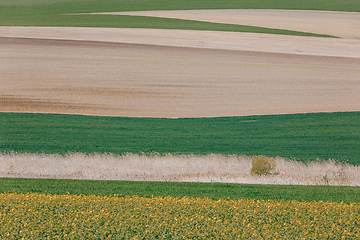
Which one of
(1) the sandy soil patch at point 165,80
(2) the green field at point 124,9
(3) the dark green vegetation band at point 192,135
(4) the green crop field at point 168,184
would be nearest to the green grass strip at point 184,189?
(4) the green crop field at point 168,184

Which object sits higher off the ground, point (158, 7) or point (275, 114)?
point (158, 7)

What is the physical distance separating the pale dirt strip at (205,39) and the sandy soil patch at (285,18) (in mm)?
2537

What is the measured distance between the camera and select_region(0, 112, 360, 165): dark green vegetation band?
15.2m

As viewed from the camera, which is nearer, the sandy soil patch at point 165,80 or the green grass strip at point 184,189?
the green grass strip at point 184,189

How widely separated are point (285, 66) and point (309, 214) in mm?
13610

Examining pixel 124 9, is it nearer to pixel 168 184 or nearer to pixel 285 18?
pixel 285 18

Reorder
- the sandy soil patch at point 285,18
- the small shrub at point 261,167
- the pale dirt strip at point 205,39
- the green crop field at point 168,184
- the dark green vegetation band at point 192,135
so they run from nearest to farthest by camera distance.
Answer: the green crop field at point 168,184
the small shrub at point 261,167
the dark green vegetation band at point 192,135
the pale dirt strip at point 205,39
the sandy soil patch at point 285,18

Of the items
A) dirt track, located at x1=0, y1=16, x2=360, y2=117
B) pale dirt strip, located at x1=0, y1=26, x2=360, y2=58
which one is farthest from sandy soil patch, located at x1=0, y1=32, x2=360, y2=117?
pale dirt strip, located at x1=0, y1=26, x2=360, y2=58

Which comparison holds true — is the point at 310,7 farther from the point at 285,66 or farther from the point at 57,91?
the point at 57,91

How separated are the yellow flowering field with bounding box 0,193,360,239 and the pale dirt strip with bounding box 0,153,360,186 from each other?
13.7 feet

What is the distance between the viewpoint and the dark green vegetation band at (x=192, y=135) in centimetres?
1516

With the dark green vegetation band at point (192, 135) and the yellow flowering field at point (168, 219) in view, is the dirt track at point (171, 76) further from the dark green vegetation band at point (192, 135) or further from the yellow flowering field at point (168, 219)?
the yellow flowering field at point (168, 219)

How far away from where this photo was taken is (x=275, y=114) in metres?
17.8

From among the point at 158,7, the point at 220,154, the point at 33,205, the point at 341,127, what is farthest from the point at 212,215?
the point at 158,7
